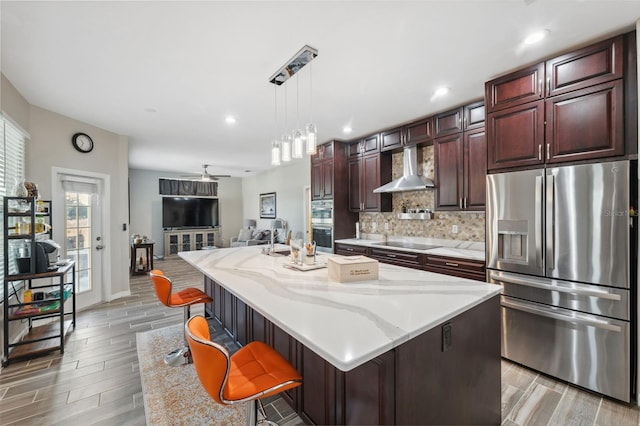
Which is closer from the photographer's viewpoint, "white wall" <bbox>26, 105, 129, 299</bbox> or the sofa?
"white wall" <bbox>26, 105, 129, 299</bbox>

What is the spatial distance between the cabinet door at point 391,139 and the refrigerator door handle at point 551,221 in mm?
2056

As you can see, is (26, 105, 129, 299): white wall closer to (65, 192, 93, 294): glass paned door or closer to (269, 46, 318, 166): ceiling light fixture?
(65, 192, 93, 294): glass paned door

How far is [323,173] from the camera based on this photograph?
16.3 feet

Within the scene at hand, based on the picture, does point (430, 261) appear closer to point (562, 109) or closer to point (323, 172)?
point (562, 109)

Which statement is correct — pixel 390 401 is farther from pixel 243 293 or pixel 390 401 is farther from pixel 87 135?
pixel 87 135

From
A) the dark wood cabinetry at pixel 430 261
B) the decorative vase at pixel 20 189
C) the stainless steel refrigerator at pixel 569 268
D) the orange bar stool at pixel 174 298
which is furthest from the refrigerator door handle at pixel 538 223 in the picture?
the decorative vase at pixel 20 189

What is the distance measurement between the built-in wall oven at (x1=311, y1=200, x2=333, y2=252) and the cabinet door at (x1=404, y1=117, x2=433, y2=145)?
1633mm

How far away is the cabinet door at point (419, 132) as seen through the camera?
3648 mm

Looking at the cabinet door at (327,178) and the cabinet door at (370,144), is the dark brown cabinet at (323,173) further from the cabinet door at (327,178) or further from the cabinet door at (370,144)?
the cabinet door at (370,144)

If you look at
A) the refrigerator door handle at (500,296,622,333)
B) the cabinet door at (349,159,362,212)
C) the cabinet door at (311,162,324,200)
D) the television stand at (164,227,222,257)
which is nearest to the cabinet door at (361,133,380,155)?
the cabinet door at (349,159,362,212)

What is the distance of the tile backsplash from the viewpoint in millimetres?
3528

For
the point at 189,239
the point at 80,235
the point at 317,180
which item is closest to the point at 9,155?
the point at 80,235

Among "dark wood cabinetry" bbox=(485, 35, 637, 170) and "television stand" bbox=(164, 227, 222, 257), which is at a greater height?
"dark wood cabinetry" bbox=(485, 35, 637, 170)

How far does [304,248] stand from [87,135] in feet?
12.7
